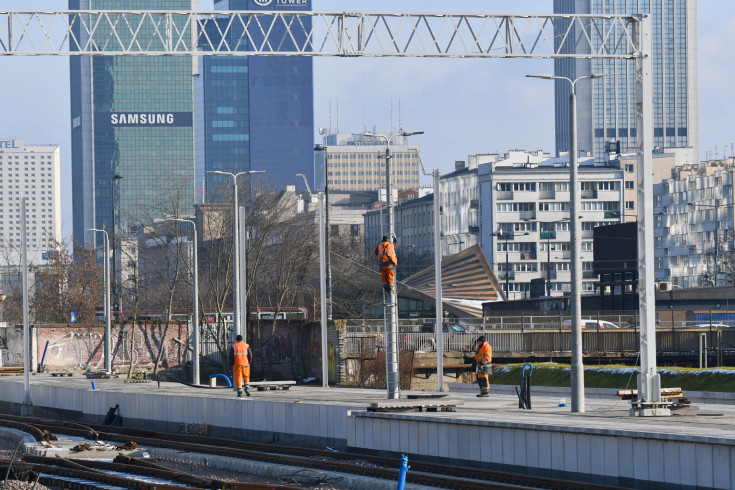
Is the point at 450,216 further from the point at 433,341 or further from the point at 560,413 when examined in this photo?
the point at 560,413

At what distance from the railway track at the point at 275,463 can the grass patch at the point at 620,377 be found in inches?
418

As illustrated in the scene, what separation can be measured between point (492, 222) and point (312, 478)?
152 meters

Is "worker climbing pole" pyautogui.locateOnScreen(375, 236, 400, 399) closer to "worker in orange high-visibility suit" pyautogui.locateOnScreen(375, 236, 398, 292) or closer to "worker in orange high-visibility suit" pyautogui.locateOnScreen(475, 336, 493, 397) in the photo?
"worker in orange high-visibility suit" pyautogui.locateOnScreen(375, 236, 398, 292)

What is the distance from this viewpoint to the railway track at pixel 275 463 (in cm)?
2006

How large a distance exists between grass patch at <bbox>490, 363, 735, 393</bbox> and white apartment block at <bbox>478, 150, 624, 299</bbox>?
410ft

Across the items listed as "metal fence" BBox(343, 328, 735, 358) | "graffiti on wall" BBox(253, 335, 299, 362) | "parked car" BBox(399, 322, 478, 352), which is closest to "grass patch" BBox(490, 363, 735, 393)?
"metal fence" BBox(343, 328, 735, 358)

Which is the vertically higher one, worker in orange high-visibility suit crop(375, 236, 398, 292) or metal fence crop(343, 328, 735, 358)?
worker in orange high-visibility suit crop(375, 236, 398, 292)

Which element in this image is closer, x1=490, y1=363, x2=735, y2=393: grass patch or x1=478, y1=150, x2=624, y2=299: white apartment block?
x1=490, y1=363, x2=735, y2=393: grass patch

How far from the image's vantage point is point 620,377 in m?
40.4

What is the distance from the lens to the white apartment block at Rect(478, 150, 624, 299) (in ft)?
561

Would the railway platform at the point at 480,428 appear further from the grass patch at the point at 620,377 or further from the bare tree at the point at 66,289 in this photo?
the bare tree at the point at 66,289

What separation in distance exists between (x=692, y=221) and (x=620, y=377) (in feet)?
471

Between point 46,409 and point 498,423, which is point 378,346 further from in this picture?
point 498,423

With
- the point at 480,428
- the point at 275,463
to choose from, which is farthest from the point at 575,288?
the point at 275,463
